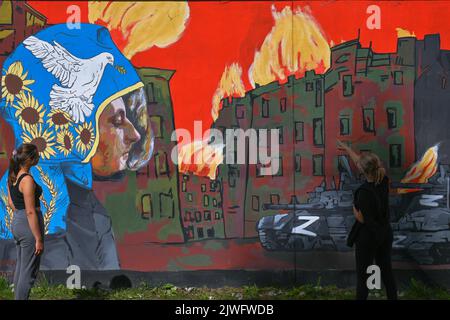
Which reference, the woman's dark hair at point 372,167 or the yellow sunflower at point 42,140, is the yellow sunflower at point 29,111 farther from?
the woman's dark hair at point 372,167

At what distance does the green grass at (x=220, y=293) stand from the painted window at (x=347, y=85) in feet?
6.86

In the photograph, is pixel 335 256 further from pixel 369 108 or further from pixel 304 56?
pixel 304 56

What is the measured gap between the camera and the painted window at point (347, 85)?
622cm

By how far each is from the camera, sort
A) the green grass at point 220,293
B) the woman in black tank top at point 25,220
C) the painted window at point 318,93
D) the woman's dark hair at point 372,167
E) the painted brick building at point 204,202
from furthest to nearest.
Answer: the painted brick building at point 204,202
the painted window at point 318,93
the green grass at point 220,293
the woman's dark hair at point 372,167
the woman in black tank top at point 25,220

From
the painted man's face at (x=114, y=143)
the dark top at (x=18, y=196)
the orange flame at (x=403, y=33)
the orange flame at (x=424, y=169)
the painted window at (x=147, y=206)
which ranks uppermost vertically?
the orange flame at (x=403, y=33)

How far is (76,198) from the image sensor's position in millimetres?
6422

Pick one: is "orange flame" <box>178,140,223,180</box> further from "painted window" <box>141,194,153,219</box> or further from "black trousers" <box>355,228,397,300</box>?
"black trousers" <box>355,228,397,300</box>

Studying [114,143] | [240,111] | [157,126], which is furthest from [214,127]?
[114,143]

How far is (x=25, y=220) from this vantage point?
5160 mm

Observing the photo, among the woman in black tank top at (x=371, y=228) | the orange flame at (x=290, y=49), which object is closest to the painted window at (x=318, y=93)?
the orange flame at (x=290, y=49)

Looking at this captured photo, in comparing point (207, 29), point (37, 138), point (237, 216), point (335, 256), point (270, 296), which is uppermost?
point (207, 29)

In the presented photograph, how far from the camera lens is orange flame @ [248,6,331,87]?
6.20 metres

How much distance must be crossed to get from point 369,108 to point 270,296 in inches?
89.6

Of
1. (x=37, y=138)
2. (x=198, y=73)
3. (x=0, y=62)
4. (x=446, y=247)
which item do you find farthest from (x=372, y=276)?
(x=0, y=62)
